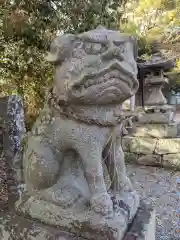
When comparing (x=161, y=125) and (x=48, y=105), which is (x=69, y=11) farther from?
(x=48, y=105)

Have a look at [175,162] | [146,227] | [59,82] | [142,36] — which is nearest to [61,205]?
[146,227]

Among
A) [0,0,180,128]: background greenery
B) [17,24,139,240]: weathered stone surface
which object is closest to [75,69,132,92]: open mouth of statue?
A: [17,24,139,240]: weathered stone surface

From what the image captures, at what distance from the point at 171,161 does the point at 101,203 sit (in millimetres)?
3382

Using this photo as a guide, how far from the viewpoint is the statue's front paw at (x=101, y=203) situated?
1079 mm

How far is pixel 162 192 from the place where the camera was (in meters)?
3.28

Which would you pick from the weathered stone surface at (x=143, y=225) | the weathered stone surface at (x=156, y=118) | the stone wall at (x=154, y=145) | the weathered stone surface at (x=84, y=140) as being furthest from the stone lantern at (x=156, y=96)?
the weathered stone surface at (x=84, y=140)

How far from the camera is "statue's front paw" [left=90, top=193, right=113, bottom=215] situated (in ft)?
3.54

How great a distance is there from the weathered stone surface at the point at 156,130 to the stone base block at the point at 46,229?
3.14 metres

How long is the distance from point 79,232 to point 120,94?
59 cm

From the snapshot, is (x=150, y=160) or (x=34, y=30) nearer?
(x=34, y=30)

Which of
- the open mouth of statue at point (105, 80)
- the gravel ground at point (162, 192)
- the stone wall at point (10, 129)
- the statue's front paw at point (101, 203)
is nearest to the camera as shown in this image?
the open mouth of statue at point (105, 80)

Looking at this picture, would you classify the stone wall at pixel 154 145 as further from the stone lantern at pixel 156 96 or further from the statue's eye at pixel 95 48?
the statue's eye at pixel 95 48

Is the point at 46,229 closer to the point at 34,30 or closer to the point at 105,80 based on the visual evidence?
the point at 105,80

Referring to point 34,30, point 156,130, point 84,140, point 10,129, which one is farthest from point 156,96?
point 84,140
